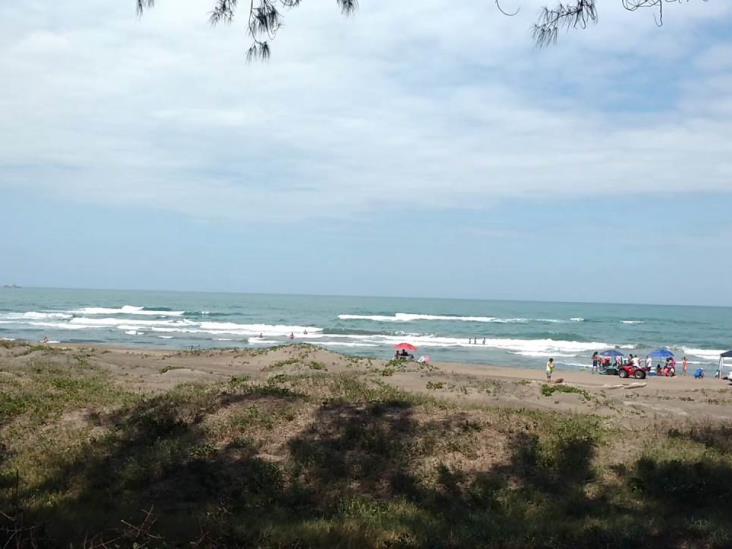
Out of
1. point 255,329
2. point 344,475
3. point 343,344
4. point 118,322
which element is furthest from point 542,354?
point 344,475

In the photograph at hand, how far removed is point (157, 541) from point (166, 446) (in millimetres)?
4086

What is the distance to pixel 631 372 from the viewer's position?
40.4m

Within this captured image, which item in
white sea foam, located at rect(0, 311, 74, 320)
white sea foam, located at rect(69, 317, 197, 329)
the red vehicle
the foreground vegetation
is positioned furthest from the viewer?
white sea foam, located at rect(0, 311, 74, 320)

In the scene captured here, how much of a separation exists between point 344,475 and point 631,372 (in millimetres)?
34901

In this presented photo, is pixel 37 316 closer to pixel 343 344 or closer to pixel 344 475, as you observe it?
pixel 343 344

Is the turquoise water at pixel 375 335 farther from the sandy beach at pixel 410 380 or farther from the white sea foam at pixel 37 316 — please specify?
the sandy beach at pixel 410 380

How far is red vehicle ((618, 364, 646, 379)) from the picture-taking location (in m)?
40.4

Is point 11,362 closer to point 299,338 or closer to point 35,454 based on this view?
point 35,454

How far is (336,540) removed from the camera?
21.3 feet

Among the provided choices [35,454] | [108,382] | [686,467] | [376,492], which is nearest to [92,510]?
[35,454]

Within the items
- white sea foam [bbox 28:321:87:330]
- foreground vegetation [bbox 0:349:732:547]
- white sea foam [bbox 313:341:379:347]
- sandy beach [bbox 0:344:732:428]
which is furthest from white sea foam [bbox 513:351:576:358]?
foreground vegetation [bbox 0:349:732:547]

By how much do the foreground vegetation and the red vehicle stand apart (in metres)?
29.7

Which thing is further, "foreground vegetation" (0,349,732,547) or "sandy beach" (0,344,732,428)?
"sandy beach" (0,344,732,428)

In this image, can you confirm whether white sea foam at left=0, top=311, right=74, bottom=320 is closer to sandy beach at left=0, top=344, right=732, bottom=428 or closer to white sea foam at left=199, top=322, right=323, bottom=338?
white sea foam at left=199, top=322, right=323, bottom=338
